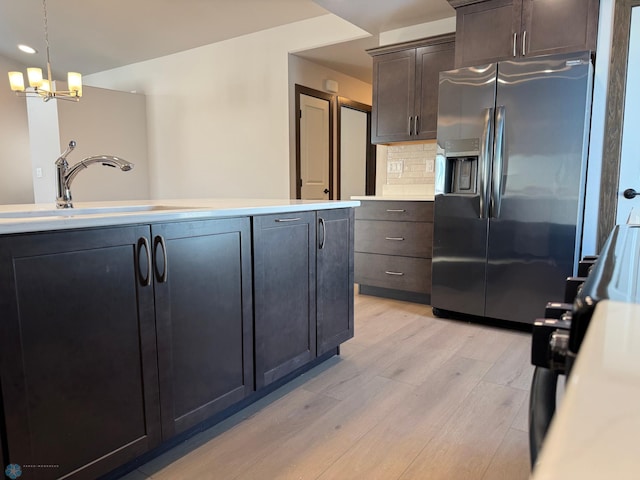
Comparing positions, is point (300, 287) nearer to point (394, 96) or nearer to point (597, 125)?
point (597, 125)

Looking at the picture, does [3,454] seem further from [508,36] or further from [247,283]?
[508,36]

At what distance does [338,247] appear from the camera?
2.36m

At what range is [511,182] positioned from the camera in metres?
2.86

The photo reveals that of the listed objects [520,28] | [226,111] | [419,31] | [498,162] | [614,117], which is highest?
[419,31]

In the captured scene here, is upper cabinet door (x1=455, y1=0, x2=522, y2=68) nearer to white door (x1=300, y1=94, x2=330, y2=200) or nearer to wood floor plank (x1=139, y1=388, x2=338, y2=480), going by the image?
white door (x1=300, y1=94, x2=330, y2=200)

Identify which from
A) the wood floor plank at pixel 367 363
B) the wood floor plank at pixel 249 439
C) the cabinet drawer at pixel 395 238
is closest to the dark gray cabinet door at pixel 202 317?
the wood floor plank at pixel 249 439

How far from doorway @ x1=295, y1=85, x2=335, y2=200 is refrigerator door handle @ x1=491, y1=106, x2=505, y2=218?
241 cm

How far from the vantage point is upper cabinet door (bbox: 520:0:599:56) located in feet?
8.89

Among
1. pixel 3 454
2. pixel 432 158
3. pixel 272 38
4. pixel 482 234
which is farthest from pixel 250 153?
pixel 3 454

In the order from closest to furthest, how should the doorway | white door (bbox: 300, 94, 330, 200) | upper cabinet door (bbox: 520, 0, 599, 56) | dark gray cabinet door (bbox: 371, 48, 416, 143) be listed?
upper cabinet door (bbox: 520, 0, 599, 56)
dark gray cabinet door (bbox: 371, 48, 416, 143)
the doorway
white door (bbox: 300, 94, 330, 200)

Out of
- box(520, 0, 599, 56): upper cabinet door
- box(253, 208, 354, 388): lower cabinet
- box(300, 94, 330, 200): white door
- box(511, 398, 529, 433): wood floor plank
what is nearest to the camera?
box(511, 398, 529, 433): wood floor plank

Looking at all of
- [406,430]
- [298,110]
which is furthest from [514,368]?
[298,110]

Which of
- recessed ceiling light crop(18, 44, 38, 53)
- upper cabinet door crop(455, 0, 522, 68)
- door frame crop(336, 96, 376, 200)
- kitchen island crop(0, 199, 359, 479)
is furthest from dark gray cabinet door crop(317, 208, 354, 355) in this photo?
recessed ceiling light crop(18, 44, 38, 53)

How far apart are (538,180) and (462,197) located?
1.61 ft
